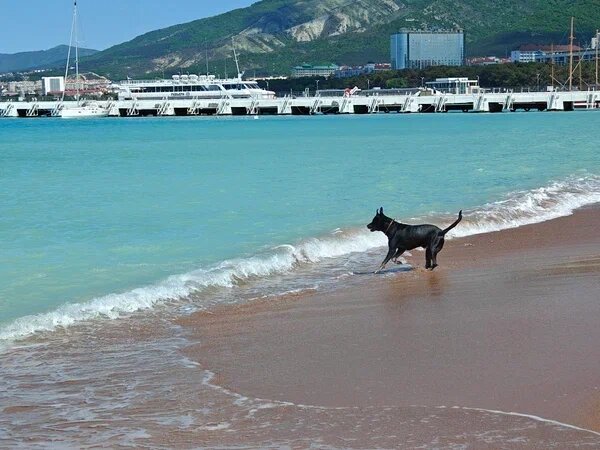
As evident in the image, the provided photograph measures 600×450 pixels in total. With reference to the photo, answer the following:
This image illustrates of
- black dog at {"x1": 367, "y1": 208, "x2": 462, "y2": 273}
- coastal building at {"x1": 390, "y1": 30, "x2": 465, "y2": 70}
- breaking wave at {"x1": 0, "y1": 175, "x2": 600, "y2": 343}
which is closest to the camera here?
breaking wave at {"x1": 0, "y1": 175, "x2": 600, "y2": 343}

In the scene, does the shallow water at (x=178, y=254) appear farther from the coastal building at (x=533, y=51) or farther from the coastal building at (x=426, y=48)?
the coastal building at (x=426, y=48)

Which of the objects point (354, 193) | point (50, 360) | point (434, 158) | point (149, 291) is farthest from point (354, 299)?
point (434, 158)

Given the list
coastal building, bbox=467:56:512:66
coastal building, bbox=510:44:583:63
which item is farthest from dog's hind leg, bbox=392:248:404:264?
coastal building, bbox=467:56:512:66

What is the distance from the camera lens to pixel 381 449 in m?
4.66

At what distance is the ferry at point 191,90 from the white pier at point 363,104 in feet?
2.21

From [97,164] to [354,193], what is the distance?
12674mm

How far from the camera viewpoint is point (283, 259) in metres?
10.6

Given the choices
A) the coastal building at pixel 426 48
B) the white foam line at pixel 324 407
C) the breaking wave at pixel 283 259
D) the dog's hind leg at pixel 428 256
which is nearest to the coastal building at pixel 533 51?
the coastal building at pixel 426 48

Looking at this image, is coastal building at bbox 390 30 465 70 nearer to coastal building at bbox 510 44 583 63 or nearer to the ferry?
coastal building at bbox 510 44 583 63

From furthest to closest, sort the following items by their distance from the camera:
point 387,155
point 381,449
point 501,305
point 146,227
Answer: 1. point 387,155
2. point 146,227
3. point 501,305
4. point 381,449

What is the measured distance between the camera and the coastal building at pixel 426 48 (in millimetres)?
195500

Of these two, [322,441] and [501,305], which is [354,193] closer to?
[501,305]

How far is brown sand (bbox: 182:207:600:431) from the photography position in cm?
542

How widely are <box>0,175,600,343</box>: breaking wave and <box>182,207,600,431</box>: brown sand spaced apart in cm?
81
